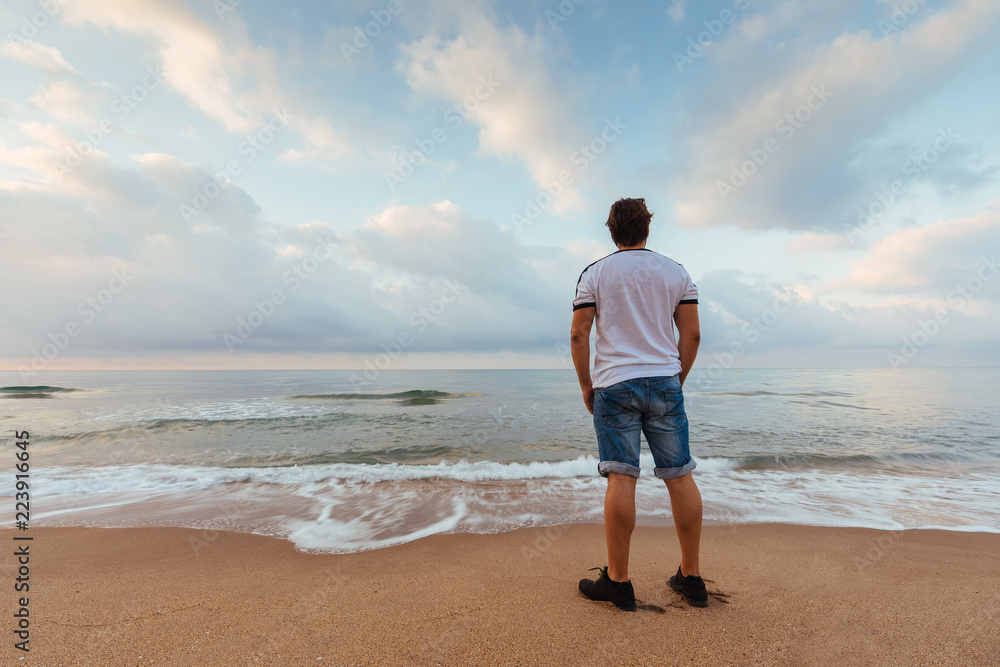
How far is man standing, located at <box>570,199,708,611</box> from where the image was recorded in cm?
224

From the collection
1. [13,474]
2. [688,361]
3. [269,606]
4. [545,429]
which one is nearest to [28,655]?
[269,606]

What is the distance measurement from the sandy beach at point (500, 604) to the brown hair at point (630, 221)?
216 centimetres

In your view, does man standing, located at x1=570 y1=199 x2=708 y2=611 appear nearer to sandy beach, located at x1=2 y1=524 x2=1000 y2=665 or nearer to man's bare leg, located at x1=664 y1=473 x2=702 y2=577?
man's bare leg, located at x1=664 y1=473 x2=702 y2=577

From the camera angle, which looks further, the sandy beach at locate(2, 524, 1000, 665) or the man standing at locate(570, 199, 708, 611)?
the man standing at locate(570, 199, 708, 611)

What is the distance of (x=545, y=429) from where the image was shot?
440 inches

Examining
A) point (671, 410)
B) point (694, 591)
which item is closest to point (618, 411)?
point (671, 410)

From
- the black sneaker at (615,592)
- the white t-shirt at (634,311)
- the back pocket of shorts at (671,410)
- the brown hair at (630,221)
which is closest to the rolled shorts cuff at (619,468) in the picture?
the back pocket of shorts at (671,410)

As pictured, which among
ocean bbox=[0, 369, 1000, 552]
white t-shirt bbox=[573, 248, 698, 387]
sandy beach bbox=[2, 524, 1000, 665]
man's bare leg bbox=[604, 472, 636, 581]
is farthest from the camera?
ocean bbox=[0, 369, 1000, 552]

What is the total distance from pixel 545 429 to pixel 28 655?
32.8 ft

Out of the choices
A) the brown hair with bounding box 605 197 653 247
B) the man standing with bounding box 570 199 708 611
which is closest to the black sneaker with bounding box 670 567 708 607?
the man standing with bounding box 570 199 708 611

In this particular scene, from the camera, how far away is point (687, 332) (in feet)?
8.30

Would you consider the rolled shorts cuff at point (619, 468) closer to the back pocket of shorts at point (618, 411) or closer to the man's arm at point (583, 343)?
the back pocket of shorts at point (618, 411)

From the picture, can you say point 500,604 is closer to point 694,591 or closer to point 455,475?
point 694,591

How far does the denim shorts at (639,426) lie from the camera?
7.39ft
